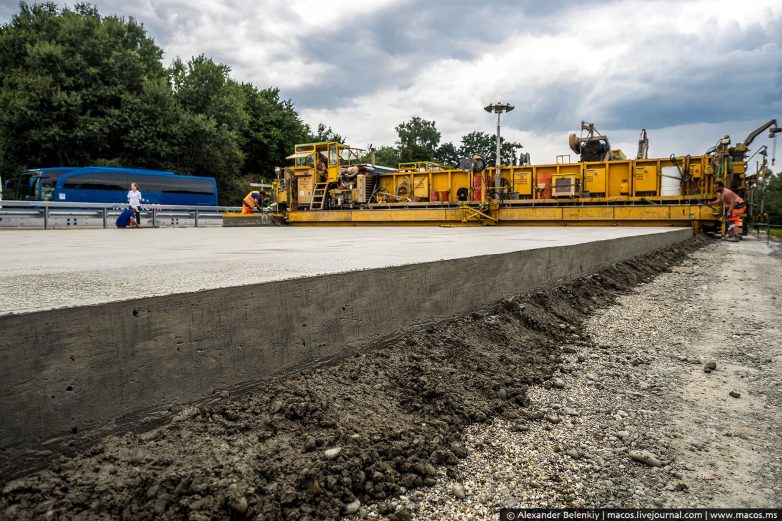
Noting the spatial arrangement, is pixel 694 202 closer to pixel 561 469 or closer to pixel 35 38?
pixel 561 469

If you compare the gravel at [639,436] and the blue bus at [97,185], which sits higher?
the blue bus at [97,185]

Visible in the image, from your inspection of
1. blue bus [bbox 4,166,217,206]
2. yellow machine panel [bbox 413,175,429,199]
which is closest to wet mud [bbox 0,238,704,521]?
yellow machine panel [bbox 413,175,429,199]

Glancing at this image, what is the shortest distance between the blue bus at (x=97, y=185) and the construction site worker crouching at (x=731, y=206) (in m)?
26.2

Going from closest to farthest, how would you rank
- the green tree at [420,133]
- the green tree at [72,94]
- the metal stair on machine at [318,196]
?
the metal stair on machine at [318,196], the green tree at [72,94], the green tree at [420,133]

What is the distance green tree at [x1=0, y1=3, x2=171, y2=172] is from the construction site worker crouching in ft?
Answer: 92.0

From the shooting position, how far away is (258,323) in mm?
1881

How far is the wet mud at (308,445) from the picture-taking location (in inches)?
52.5

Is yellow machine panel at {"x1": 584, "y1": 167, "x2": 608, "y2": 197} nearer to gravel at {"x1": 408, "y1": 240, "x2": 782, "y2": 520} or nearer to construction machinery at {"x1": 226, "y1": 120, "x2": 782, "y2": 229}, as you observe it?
construction machinery at {"x1": 226, "y1": 120, "x2": 782, "y2": 229}

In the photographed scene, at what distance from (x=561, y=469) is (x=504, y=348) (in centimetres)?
124

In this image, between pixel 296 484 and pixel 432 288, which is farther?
pixel 432 288

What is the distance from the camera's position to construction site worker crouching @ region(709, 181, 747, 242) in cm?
1422

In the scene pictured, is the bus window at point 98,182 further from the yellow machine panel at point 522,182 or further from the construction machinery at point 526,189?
the yellow machine panel at point 522,182

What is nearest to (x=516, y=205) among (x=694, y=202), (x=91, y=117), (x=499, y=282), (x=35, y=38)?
(x=694, y=202)

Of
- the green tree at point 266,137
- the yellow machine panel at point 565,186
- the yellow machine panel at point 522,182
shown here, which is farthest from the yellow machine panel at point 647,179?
the green tree at point 266,137
